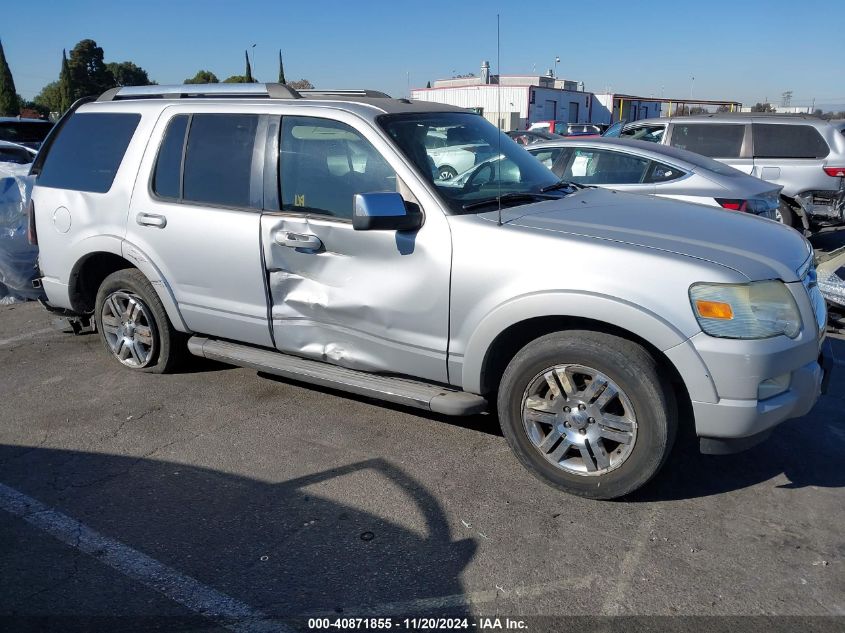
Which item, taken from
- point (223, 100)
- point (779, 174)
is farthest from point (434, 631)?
point (779, 174)

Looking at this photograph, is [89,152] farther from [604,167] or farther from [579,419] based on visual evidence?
[604,167]

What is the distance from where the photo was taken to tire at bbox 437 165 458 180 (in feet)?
13.3

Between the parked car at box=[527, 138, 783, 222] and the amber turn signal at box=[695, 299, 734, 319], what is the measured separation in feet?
14.4

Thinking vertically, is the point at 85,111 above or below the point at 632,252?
above

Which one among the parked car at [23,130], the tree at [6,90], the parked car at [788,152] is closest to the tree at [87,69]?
the tree at [6,90]

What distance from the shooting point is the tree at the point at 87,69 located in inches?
2179

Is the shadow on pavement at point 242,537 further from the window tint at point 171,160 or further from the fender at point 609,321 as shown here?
the window tint at point 171,160

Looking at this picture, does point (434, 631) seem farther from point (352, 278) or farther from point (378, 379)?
point (352, 278)

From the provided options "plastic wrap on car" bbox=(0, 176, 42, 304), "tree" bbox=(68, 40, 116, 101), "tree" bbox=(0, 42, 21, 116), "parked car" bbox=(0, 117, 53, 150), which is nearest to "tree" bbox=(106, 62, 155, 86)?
"tree" bbox=(68, 40, 116, 101)

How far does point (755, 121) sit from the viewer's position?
33.8 feet

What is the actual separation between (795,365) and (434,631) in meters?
1.98

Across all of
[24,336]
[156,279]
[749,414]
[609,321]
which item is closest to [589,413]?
[609,321]

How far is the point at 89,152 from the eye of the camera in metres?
5.21

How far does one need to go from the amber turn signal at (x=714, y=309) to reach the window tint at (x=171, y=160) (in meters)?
3.32
